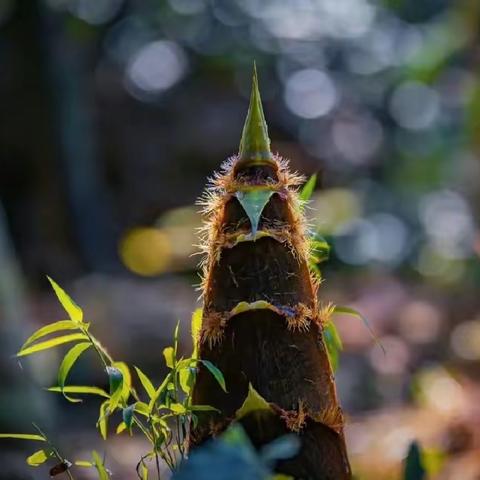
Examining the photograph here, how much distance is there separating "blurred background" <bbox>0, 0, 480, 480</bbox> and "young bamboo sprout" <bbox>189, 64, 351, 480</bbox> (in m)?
0.81

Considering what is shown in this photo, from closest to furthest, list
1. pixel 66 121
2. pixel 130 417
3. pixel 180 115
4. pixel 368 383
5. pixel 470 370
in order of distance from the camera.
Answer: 1. pixel 130 417
2. pixel 470 370
3. pixel 368 383
4. pixel 66 121
5. pixel 180 115

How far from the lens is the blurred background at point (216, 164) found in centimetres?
373

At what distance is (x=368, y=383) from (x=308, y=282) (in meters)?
4.11

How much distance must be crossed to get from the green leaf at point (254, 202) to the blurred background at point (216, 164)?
833mm

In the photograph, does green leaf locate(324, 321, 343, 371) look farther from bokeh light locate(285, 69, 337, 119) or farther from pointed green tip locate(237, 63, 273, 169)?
bokeh light locate(285, 69, 337, 119)

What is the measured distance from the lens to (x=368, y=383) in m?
4.82

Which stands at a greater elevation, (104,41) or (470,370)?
(104,41)

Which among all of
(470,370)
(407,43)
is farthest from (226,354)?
(407,43)

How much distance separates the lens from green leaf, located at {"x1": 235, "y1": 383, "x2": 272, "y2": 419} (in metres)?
0.72

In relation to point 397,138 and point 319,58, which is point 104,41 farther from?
point 397,138

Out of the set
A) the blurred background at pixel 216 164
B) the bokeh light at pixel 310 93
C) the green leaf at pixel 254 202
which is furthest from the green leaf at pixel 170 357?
the bokeh light at pixel 310 93

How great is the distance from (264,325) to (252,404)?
65mm

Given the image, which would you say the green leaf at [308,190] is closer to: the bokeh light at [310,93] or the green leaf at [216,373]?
the green leaf at [216,373]

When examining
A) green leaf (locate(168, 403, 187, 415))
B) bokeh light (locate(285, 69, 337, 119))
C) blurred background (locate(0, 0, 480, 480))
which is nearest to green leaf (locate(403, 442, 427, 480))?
green leaf (locate(168, 403, 187, 415))
